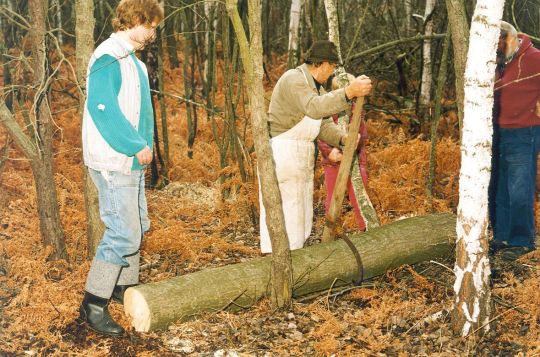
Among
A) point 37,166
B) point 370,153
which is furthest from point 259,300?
point 370,153

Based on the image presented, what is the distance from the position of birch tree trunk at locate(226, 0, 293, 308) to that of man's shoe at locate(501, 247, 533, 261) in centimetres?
259

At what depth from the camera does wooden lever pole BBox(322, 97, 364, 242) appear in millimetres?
4996

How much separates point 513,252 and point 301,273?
2.49m

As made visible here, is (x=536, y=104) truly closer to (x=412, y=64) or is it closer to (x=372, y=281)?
(x=372, y=281)

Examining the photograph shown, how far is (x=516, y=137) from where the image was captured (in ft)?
19.9

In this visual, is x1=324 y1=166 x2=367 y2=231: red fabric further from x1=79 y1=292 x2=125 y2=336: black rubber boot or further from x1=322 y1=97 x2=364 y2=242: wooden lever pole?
x1=79 y1=292 x2=125 y2=336: black rubber boot

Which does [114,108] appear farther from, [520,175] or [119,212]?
[520,175]

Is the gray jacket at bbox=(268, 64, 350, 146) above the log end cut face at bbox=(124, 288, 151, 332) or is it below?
above

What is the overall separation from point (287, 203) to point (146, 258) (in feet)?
5.50

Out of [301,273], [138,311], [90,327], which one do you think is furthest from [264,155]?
[90,327]

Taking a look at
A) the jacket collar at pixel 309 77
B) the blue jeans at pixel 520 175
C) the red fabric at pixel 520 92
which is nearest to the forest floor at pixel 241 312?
the blue jeans at pixel 520 175

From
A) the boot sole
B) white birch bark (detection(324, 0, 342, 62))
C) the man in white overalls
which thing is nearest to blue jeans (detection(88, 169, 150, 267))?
the boot sole

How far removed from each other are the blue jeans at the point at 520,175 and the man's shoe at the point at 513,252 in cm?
9

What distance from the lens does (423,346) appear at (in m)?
4.26
